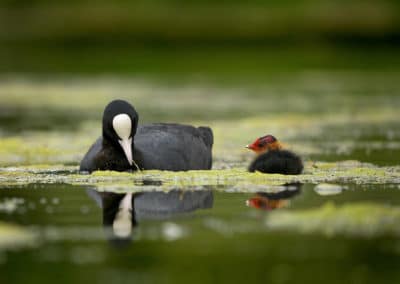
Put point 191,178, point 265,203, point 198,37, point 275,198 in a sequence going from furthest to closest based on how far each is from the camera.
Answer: point 198,37 → point 191,178 → point 275,198 → point 265,203

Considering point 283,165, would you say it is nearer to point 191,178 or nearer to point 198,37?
point 191,178

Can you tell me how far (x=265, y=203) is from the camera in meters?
7.36

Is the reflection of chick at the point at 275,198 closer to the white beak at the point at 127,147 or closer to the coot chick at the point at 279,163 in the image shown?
the coot chick at the point at 279,163

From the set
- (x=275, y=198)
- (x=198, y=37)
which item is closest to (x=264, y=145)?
(x=275, y=198)

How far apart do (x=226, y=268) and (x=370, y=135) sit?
7.43 metres

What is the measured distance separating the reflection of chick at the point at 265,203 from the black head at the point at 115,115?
1355 mm

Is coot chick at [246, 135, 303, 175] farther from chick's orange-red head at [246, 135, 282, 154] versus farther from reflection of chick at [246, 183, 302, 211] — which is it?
reflection of chick at [246, 183, 302, 211]

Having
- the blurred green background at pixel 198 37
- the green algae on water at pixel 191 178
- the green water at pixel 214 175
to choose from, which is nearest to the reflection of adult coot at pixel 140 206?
the green water at pixel 214 175

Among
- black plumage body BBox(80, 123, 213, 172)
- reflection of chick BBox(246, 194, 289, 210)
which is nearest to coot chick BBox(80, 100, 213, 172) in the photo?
black plumage body BBox(80, 123, 213, 172)

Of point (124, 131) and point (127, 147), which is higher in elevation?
point (124, 131)

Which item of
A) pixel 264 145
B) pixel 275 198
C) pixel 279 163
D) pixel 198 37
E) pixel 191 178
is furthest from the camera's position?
pixel 198 37

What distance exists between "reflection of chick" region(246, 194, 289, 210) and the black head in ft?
4.45

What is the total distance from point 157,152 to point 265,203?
162 cm

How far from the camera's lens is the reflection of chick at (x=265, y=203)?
7.25 m
